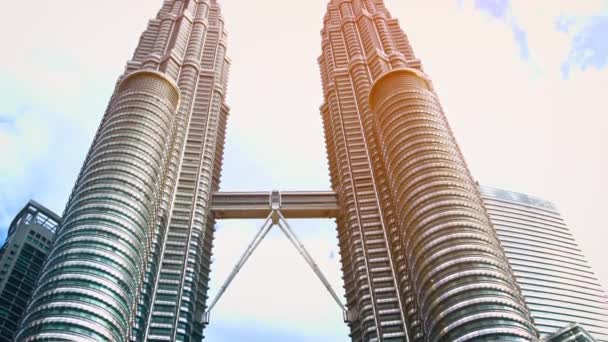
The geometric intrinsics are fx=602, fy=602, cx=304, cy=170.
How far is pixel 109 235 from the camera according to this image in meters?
115

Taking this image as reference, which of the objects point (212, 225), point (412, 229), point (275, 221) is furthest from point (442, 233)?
point (212, 225)

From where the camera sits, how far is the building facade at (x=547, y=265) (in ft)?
503

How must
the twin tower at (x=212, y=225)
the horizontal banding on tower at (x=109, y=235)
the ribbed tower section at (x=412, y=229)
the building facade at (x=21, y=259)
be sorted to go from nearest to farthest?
the horizontal banding on tower at (x=109, y=235)
the twin tower at (x=212, y=225)
the ribbed tower section at (x=412, y=229)
the building facade at (x=21, y=259)

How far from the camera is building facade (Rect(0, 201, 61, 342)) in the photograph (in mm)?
150087

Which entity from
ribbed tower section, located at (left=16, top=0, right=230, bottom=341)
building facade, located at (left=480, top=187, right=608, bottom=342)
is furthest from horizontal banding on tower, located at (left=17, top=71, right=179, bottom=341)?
building facade, located at (left=480, top=187, right=608, bottom=342)

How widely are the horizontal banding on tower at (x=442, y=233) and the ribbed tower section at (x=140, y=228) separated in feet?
163

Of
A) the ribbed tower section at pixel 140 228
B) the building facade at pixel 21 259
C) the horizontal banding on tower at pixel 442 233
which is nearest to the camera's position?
the horizontal banding on tower at pixel 442 233

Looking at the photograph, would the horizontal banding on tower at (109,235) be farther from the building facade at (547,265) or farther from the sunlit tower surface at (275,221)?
the building facade at (547,265)

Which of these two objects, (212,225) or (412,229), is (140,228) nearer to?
(212,225)

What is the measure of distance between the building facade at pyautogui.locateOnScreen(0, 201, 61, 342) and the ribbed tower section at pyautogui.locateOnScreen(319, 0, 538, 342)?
8147 cm

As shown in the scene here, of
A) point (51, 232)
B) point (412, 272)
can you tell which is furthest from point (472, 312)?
point (51, 232)

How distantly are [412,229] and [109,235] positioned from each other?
59.7 meters

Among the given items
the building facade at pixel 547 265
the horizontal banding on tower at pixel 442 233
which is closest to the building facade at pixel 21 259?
the horizontal banding on tower at pixel 442 233

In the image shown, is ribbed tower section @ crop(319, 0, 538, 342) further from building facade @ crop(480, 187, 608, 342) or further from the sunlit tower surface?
building facade @ crop(480, 187, 608, 342)
